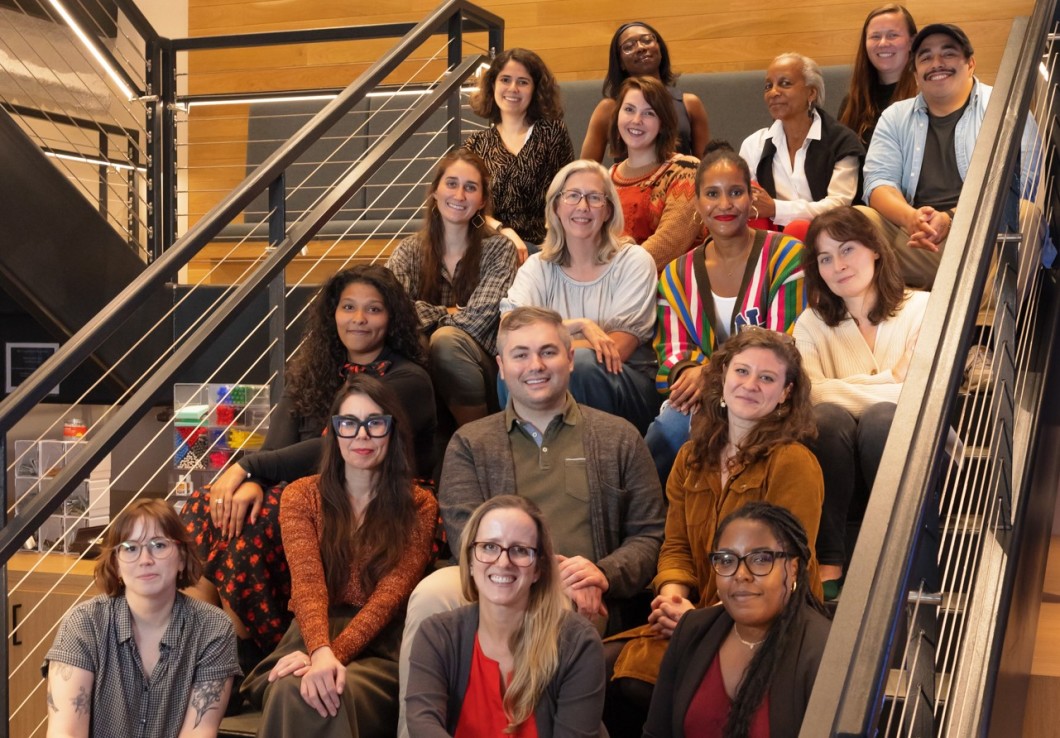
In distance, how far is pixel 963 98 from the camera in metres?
3.69

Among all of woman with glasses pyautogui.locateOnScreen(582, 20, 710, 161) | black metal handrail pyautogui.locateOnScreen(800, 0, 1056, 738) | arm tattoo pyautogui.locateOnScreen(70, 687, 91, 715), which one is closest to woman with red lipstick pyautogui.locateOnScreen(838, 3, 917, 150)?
woman with glasses pyautogui.locateOnScreen(582, 20, 710, 161)

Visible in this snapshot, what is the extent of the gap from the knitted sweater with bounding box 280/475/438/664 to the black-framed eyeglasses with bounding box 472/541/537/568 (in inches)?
17.0

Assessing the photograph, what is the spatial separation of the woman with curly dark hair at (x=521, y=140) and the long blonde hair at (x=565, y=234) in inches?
19.4

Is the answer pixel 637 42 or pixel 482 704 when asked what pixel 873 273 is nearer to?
pixel 482 704

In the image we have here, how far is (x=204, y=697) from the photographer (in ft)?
8.52

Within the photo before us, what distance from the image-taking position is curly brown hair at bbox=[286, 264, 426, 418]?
3.19 meters

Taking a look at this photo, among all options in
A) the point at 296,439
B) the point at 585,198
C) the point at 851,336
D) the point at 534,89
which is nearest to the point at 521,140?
the point at 534,89

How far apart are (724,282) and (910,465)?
1799 millimetres

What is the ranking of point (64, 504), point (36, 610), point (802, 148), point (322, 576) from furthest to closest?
point (64, 504), point (36, 610), point (802, 148), point (322, 576)

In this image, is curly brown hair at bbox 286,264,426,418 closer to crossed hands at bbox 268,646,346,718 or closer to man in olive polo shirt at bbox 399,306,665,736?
man in olive polo shirt at bbox 399,306,665,736

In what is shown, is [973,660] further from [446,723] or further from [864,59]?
[864,59]

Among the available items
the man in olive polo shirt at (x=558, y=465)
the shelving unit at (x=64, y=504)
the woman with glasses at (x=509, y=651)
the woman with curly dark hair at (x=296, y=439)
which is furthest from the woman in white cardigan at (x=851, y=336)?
the shelving unit at (x=64, y=504)

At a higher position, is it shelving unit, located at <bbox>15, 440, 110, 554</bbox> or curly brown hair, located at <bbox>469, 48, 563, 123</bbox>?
curly brown hair, located at <bbox>469, 48, 563, 123</bbox>

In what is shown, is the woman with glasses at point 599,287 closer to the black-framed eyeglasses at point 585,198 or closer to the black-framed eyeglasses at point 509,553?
the black-framed eyeglasses at point 585,198
